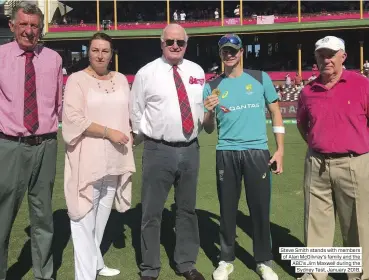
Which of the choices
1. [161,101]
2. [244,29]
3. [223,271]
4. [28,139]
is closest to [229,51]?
[161,101]

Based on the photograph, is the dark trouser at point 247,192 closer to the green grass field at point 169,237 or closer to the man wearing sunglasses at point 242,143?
the man wearing sunglasses at point 242,143

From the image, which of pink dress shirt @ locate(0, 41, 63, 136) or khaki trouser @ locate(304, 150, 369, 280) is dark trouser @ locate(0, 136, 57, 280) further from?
khaki trouser @ locate(304, 150, 369, 280)

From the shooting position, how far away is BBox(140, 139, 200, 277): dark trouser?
12.0 feet

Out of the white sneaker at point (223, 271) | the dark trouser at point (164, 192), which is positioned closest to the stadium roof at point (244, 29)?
the dark trouser at point (164, 192)

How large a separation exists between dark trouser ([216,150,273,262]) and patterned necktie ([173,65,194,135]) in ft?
1.21

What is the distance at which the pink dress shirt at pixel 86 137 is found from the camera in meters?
3.38

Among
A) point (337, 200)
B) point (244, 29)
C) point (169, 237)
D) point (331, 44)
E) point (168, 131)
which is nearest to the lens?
point (331, 44)

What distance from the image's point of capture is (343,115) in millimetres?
3338

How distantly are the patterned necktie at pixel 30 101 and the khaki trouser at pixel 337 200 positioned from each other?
6.99 feet

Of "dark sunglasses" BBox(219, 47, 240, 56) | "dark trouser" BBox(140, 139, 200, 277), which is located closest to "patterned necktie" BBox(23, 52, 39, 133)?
"dark trouser" BBox(140, 139, 200, 277)

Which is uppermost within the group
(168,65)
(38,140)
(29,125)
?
(168,65)

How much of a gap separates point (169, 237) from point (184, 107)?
1840 mm

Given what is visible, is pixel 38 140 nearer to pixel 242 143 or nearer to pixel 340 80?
pixel 242 143

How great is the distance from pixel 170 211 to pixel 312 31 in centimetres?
2428
